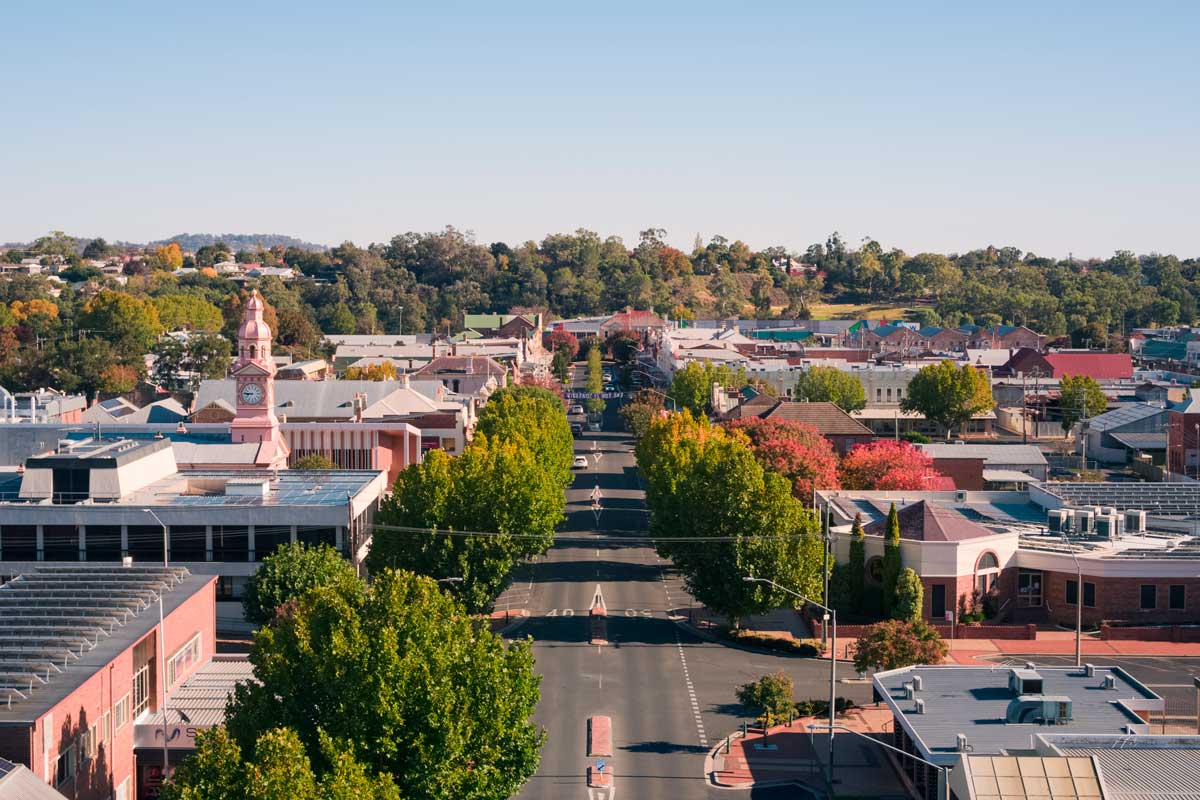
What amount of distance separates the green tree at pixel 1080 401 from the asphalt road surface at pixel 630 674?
70.4 meters

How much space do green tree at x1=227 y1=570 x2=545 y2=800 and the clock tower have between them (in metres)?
49.8

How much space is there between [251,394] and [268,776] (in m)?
60.7

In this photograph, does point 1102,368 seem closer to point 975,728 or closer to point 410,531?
point 410,531

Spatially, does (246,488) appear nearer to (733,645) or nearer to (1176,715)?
(733,645)

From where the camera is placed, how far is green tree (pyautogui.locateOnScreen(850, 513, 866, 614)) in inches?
2825

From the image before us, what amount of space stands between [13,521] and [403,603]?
39009 millimetres

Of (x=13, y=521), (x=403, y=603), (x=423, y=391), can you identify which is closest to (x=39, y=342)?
(x=423, y=391)

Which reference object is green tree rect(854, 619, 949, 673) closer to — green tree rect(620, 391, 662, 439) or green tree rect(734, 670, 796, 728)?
green tree rect(734, 670, 796, 728)

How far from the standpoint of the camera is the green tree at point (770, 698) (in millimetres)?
54750

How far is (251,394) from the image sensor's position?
90375 mm

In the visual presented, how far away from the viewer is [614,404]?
18512 cm

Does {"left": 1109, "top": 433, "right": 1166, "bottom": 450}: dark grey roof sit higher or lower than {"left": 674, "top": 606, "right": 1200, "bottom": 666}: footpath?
higher

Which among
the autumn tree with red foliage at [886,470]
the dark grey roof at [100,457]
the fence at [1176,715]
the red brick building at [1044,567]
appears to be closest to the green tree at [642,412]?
the autumn tree with red foliage at [886,470]

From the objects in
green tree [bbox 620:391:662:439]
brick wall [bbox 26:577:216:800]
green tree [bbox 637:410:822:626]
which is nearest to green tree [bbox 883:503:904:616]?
green tree [bbox 637:410:822:626]
